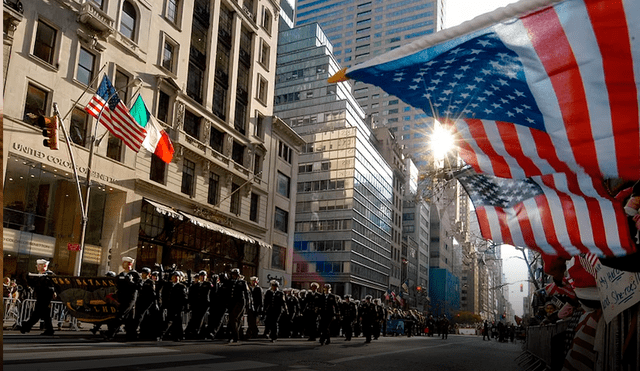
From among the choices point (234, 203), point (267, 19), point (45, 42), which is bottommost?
point (234, 203)

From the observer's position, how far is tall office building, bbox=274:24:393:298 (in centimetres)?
7019

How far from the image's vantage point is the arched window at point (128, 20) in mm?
28359

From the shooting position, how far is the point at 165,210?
29062mm

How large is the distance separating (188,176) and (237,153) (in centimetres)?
649

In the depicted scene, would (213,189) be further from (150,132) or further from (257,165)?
(150,132)

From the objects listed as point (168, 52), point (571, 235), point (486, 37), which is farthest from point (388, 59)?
point (168, 52)

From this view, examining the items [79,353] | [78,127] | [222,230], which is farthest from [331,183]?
[79,353]

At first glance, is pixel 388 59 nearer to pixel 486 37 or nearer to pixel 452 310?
pixel 486 37

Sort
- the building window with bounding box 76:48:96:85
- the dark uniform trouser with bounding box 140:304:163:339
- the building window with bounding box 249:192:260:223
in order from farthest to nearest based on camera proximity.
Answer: the building window with bounding box 249:192:260:223, the building window with bounding box 76:48:96:85, the dark uniform trouser with bounding box 140:304:163:339

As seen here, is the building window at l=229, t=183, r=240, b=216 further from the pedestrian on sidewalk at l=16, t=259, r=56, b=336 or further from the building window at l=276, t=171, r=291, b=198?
the pedestrian on sidewalk at l=16, t=259, r=56, b=336

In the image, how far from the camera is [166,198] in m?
30.9

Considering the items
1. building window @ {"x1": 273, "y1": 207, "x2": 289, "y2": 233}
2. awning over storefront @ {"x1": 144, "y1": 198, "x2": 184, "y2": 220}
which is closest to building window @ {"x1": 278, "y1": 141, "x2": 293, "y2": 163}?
building window @ {"x1": 273, "y1": 207, "x2": 289, "y2": 233}

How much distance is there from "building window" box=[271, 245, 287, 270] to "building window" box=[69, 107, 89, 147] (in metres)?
20.3

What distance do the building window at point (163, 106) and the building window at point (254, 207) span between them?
1100cm
